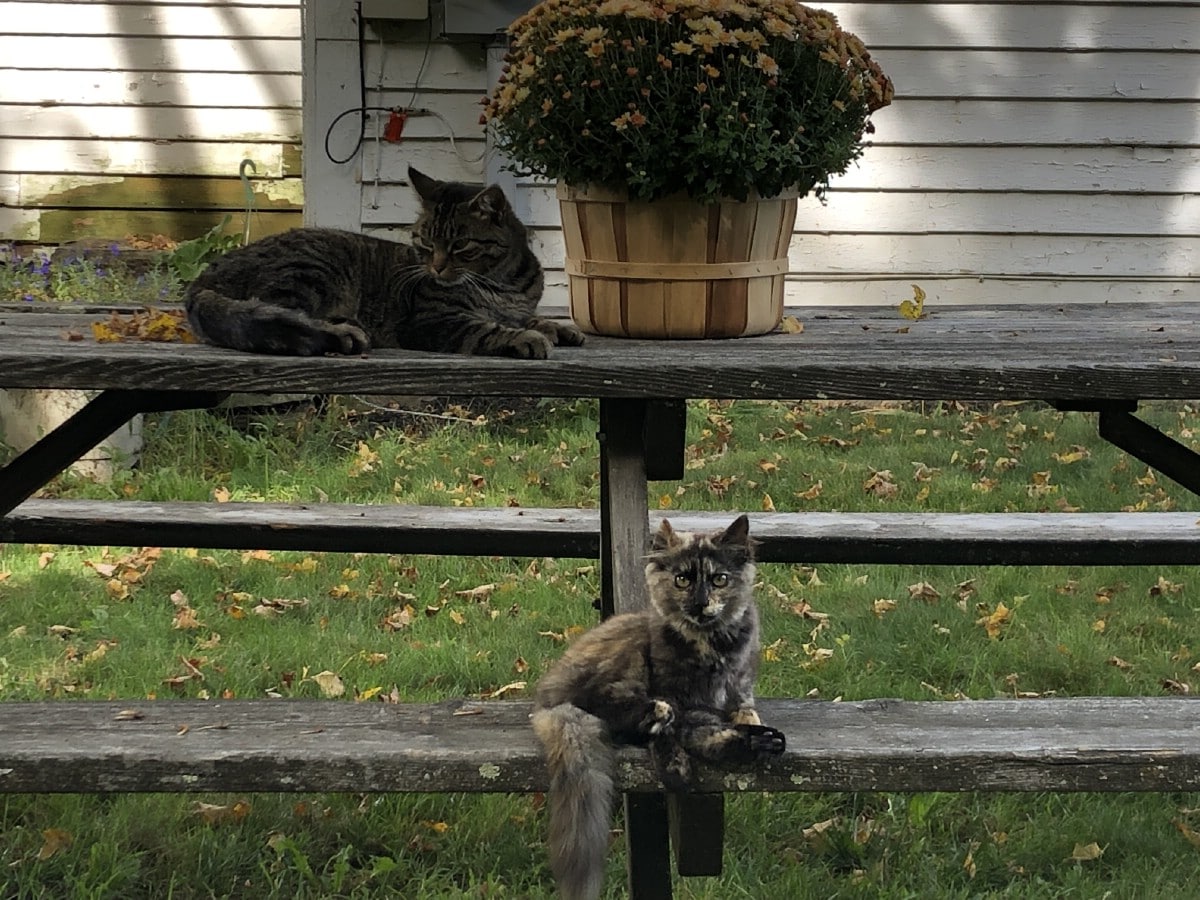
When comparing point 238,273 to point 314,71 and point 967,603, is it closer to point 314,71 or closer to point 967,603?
point 967,603

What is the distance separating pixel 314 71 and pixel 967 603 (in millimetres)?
4192

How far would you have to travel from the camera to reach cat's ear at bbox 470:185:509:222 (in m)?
3.00

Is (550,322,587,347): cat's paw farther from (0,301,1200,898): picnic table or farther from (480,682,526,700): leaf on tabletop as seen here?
(480,682,526,700): leaf on tabletop

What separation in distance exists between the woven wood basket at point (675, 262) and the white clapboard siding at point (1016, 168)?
409 centimetres

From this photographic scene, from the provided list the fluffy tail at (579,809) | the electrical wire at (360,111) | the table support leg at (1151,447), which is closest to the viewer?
the fluffy tail at (579,809)

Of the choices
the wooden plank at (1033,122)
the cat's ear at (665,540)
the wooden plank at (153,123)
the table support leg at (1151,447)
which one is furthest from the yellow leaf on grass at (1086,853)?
the wooden plank at (153,123)

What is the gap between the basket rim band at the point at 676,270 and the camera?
7.98 feet

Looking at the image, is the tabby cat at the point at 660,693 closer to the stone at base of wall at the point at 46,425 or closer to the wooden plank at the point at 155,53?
the stone at base of wall at the point at 46,425

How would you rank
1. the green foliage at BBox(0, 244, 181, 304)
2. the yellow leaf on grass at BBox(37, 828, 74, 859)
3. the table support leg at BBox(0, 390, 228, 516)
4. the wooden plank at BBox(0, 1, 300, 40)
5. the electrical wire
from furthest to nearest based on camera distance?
the wooden plank at BBox(0, 1, 300, 40), the electrical wire, the green foliage at BBox(0, 244, 181, 304), the table support leg at BBox(0, 390, 228, 516), the yellow leaf on grass at BBox(37, 828, 74, 859)

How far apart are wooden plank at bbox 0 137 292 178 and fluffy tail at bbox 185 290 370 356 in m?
5.70

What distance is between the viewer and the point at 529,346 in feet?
7.32

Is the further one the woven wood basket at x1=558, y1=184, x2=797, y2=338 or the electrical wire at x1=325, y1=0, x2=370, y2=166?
the electrical wire at x1=325, y1=0, x2=370, y2=166

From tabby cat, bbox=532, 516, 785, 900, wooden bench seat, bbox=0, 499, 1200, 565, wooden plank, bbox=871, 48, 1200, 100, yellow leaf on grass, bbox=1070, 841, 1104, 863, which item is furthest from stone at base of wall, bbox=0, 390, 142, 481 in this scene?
wooden plank, bbox=871, 48, 1200, 100

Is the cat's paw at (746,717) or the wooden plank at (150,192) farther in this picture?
the wooden plank at (150,192)
